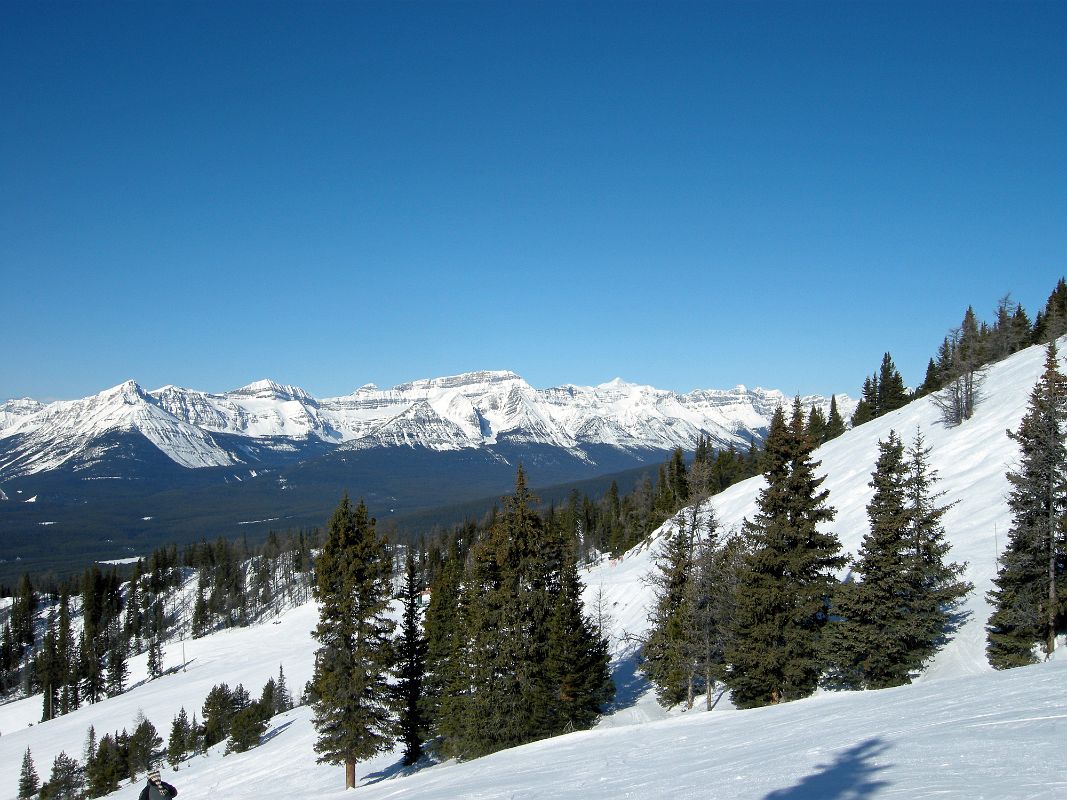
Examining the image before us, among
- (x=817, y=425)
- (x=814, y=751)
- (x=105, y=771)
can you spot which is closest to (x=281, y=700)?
(x=105, y=771)

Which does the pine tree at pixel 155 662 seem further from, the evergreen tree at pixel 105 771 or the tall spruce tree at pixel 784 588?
the tall spruce tree at pixel 784 588

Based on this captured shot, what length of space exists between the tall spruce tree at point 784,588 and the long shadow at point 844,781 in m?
12.7

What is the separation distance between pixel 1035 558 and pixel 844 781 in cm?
1772

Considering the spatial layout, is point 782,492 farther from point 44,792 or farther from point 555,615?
point 44,792

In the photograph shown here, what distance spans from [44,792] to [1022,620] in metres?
67.9

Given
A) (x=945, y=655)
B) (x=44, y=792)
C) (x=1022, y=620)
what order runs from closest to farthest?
(x=1022, y=620)
(x=945, y=655)
(x=44, y=792)

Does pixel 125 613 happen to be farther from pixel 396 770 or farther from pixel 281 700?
pixel 396 770

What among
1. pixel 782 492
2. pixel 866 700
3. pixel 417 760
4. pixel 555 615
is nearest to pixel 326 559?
pixel 555 615

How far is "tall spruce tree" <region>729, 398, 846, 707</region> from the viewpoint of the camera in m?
22.7

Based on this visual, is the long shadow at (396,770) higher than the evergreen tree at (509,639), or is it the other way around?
the evergreen tree at (509,639)

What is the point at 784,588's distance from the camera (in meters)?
23.1

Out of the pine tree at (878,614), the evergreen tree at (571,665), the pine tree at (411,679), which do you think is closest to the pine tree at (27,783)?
the pine tree at (411,679)

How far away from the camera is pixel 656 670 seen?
3058 centimetres

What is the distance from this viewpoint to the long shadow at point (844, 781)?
8.53 metres
